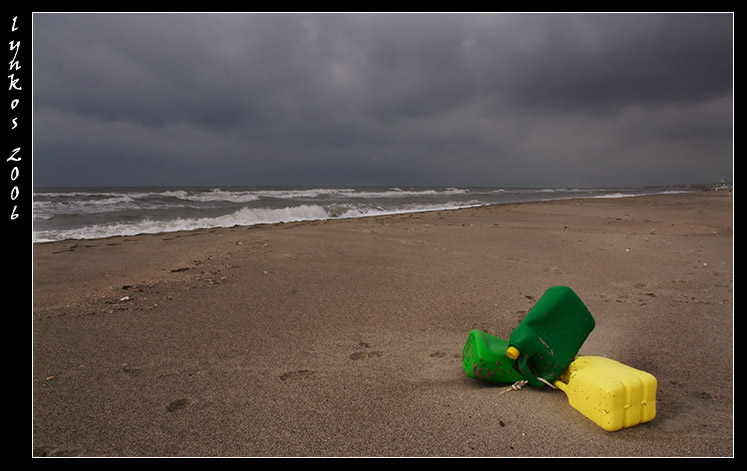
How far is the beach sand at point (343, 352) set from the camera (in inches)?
61.3

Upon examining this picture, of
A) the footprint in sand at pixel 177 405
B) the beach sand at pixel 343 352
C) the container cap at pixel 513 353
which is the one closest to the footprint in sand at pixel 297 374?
the beach sand at pixel 343 352

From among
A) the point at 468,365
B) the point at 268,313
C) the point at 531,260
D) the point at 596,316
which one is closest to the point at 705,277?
the point at 531,260

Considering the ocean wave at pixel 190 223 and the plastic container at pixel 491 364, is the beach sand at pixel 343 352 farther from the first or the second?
the ocean wave at pixel 190 223

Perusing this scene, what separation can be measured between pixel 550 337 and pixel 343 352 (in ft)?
3.72

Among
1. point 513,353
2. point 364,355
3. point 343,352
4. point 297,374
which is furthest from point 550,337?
point 297,374

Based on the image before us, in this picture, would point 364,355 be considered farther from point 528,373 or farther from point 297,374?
point 528,373

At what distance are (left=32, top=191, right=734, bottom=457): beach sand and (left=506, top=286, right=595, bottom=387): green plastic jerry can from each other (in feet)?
0.37

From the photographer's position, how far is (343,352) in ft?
7.65

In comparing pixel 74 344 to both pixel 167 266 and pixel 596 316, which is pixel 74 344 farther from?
pixel 596 316

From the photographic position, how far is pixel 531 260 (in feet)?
16.0

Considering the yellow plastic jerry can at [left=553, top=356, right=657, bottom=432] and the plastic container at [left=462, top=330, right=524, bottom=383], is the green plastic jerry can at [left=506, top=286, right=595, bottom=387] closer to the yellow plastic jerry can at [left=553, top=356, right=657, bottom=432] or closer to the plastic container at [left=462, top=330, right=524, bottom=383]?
the plastic container at [left=462, top=330, right=524, bottom=383]

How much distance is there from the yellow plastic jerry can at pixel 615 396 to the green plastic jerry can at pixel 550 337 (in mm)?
150

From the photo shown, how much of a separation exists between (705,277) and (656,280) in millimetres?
588

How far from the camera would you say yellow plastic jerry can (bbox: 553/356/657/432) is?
154 centimetres
